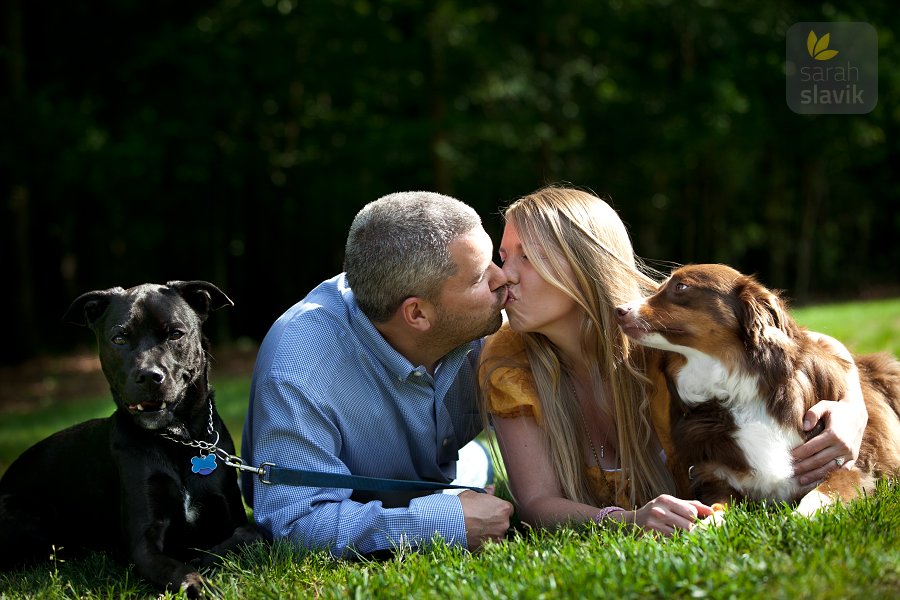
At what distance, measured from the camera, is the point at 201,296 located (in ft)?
13.2


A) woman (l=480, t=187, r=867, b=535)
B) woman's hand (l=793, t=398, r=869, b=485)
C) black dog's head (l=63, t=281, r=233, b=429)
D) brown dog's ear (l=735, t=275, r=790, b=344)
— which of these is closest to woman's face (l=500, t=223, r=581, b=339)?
woman (l=480, t=187, r=867, b=535)

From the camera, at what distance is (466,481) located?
198 inches

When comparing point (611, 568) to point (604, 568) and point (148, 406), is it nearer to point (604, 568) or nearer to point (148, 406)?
point (604, 568)

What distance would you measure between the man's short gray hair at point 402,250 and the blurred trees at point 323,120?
34.8 ft

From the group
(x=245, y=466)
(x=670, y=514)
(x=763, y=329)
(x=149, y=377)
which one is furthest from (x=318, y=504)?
(x=763, y=329)

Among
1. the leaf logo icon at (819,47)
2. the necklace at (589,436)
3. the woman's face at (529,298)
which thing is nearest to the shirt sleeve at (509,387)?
the woman's face at (529,298)

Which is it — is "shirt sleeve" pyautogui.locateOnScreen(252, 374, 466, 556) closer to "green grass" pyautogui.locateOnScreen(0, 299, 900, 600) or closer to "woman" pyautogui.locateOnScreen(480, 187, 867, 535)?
"green grass" pyautogui.locateOnScreen(0, 299, 900, 600)

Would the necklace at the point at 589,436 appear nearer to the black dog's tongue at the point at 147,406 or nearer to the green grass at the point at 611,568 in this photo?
the green grass at the point at 611,568

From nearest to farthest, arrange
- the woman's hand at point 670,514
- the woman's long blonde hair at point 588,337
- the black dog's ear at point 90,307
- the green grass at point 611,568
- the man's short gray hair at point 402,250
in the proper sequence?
the green grass at point 611,568 → the woman's hand at point 670,514 → the black dog's ear at point 90,307 → the man's short gray hair at point 402,250 → the woman's long blonde hair at point 588,337

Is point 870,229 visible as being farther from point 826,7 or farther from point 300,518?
point 300,518

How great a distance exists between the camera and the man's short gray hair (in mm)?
3854

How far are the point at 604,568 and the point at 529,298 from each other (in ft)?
4.67

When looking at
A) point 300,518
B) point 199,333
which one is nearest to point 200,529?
point 300,518

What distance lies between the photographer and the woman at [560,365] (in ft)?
13.0
